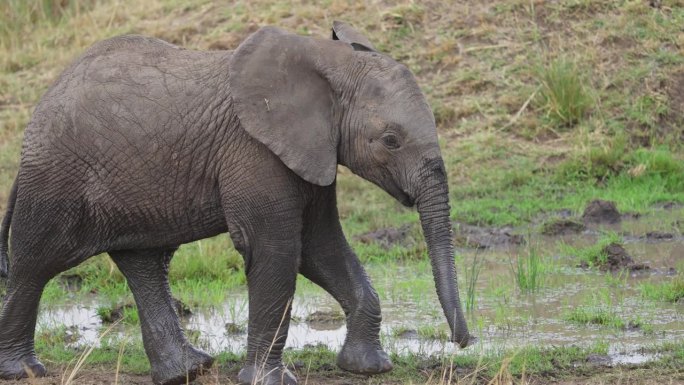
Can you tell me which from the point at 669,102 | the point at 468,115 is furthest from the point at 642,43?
the point at 468,115

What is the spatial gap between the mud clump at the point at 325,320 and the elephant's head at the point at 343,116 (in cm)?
191

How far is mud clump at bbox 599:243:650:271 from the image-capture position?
9.06 metres

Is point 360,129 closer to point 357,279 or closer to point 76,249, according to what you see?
point 357,279

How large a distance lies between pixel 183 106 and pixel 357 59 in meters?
0.84

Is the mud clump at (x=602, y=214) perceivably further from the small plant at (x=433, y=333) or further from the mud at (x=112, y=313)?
the mud at (x=112, y=313)

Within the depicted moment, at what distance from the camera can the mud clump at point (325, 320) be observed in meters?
8.24

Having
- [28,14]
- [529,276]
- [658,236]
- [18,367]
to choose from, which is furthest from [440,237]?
[28,14]

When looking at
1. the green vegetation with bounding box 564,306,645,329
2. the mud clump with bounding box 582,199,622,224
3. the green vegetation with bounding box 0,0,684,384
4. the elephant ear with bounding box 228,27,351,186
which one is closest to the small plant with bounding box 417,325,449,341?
the green vegetation with bounding box 0,0,684,384

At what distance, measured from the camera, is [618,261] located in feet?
30.0

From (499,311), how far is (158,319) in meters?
2.12

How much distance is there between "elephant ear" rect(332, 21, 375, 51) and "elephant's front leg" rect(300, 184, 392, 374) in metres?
0.74

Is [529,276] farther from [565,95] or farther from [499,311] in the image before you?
[565,95]

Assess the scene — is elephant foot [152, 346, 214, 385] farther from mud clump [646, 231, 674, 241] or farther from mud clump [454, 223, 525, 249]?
mud clump [646, 231, 674, 241]

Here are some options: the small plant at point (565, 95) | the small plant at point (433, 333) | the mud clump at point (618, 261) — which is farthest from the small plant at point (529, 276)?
the small plant at point (565, 95)
